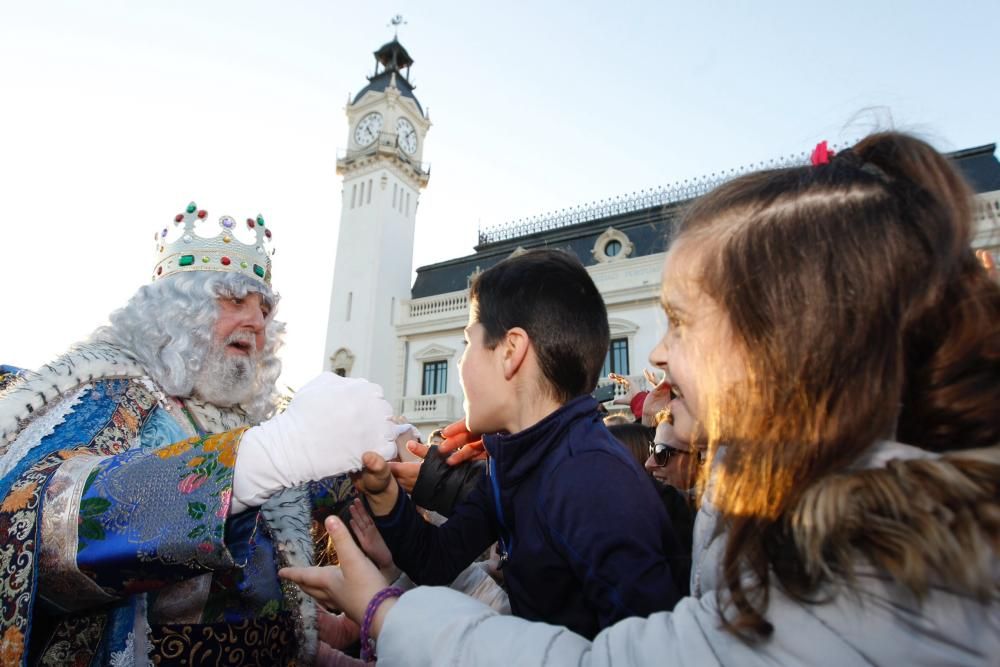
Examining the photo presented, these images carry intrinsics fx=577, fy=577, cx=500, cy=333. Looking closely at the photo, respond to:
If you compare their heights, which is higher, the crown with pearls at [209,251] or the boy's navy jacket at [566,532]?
the crown with pearls at [209,251]

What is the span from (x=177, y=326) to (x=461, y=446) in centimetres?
114

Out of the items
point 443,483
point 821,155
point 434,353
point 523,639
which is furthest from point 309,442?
point 434,353

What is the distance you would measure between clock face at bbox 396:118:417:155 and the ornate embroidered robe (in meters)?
20.3

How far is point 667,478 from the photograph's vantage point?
2.71 m

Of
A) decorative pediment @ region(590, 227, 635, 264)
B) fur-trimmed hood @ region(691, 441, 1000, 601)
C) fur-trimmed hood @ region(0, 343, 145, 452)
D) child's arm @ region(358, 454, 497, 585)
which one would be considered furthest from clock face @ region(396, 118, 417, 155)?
fur-trimmed hood @ region(691, 441, 1000, 601)

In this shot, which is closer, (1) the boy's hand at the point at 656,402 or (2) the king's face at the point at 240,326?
(2) the king's face at the point at 240,326

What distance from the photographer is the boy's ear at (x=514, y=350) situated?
1683 millimetres

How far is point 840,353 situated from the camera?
0.85 meters

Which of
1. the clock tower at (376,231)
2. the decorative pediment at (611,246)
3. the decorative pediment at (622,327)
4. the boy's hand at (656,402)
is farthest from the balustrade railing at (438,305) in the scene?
the boy's hand at (656,402)

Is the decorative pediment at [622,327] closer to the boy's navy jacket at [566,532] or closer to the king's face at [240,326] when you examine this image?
the king's face at [240,326]

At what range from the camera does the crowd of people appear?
757 millimetres

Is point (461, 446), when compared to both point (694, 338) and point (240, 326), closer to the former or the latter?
point (240, 326)

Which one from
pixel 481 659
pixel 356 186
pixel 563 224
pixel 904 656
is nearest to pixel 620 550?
pixel 481 659

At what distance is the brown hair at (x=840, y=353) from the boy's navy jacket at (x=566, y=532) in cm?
31
